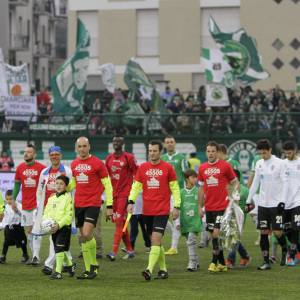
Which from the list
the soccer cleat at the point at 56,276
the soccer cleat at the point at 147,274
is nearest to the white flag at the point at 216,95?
the soccer cleat at the point at 56,276

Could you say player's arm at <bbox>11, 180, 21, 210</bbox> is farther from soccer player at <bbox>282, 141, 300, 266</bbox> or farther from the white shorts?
soccer player at <bbox>282, 141, 300, 266</bbox>

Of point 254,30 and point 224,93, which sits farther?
point 254,30

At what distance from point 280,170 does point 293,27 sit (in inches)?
1319

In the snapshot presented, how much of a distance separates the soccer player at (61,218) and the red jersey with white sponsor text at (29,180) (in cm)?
187

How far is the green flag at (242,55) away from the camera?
3059 cm

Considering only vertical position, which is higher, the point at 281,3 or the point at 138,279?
the point at 281,3

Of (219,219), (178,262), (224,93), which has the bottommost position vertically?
(178,262)

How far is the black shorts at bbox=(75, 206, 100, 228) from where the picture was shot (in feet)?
41.0

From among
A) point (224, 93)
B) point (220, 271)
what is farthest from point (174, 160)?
point (224, 93)

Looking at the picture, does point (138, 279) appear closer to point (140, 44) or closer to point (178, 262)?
point (178, 262)

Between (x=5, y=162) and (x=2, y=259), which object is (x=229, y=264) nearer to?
(x=2, y=259)

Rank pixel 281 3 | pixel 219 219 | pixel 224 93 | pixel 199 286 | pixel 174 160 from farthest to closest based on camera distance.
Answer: pixel 281 3, pixel 224 93, pixel 174 160, pixel 219 219, pixel 199 286

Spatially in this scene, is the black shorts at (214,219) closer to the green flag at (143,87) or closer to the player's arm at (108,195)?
the player's arm at (108,195)

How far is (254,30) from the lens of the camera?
46.5 metres
